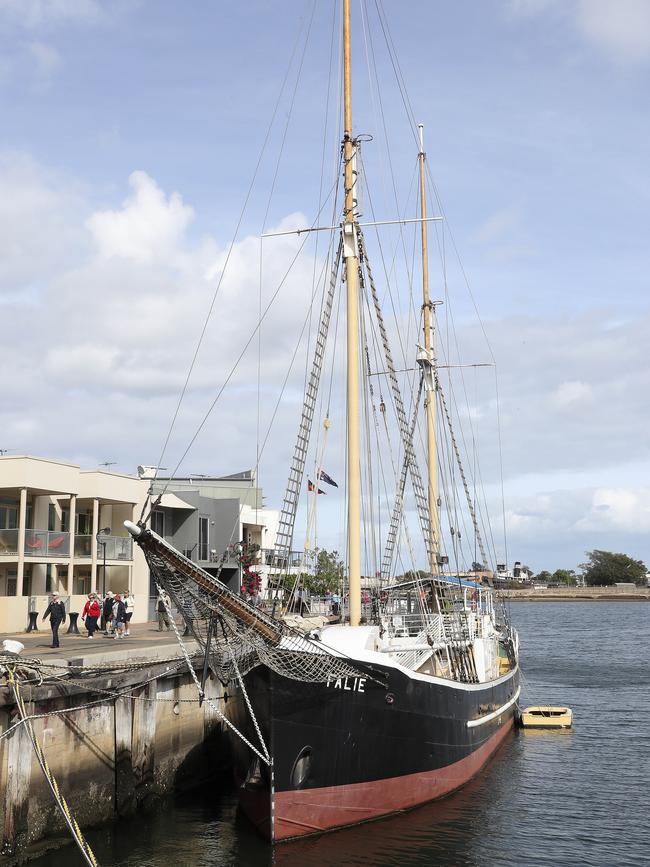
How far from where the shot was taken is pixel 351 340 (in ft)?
68.9

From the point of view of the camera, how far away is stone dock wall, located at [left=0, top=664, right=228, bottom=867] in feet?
52.9

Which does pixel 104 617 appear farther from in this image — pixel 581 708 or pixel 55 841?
pixel 581 708

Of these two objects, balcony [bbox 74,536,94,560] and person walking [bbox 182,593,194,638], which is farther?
balcony [bbox 74,536,94,560]

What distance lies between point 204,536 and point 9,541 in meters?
16.4

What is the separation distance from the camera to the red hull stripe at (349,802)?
1691cm

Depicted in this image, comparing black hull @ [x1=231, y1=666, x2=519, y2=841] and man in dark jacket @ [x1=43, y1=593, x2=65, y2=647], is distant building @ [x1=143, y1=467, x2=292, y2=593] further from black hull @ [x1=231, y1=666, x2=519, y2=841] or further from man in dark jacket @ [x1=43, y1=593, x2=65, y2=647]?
black hull @ [x1=231, y1=666, x2=519, y2=841]

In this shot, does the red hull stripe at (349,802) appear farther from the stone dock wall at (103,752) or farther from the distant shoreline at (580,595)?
the distant shoreline at (580,595)

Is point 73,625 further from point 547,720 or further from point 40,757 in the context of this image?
point 40,757

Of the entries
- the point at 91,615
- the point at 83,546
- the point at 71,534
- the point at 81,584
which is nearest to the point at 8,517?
the point at 71,534

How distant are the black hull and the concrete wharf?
1476 millimetres

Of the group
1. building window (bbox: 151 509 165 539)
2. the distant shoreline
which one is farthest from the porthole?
the distant shoreline

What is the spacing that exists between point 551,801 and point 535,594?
171 m

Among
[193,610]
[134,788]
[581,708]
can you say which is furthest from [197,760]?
[581,708]

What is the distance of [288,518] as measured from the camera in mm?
20875
